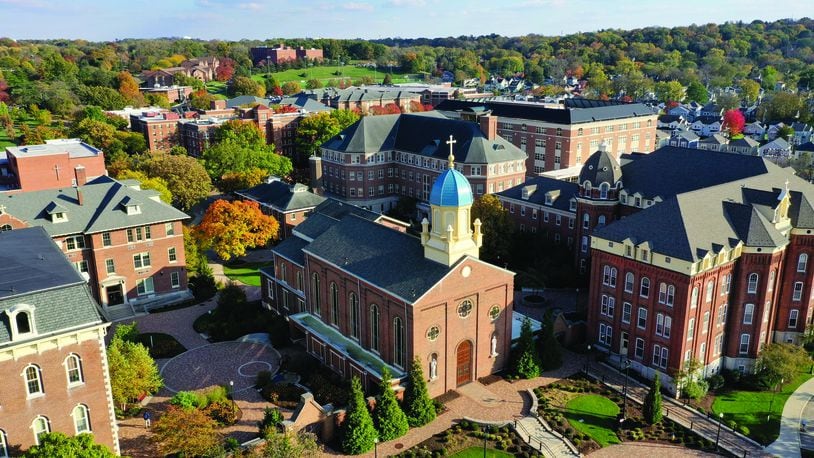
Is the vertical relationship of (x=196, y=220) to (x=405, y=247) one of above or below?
below

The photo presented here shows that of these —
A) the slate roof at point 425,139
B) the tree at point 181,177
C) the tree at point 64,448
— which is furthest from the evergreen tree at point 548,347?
the tree at point 181,177

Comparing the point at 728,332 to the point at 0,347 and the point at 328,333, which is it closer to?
the point at 328,333

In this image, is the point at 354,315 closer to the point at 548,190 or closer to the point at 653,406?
the point at 653,406

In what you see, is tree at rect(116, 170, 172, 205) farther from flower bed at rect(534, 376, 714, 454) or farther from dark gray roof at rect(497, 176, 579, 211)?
flower bed at rect(534, 376, 714, 454)

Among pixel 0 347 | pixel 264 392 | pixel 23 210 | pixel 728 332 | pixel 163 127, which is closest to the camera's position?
pixel 0 347

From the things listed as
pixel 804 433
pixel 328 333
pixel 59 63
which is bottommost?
pixel 804 433

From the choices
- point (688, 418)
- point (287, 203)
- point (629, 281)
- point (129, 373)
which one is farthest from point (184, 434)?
point (287, 203)

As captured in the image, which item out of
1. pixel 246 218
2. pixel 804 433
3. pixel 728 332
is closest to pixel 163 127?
pixel 246 218
